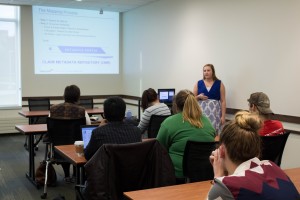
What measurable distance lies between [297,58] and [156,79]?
353cm

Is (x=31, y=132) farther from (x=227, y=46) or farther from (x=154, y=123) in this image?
(x=227, y=46)

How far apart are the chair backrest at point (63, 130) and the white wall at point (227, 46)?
8.10 feet

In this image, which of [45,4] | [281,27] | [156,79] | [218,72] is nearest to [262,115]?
[281,27]

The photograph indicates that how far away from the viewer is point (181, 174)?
2920 mm

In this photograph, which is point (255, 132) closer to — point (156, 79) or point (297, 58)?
point (297, 58)

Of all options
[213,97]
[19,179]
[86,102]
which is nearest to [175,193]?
[19,179]

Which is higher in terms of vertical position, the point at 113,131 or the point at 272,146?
the point at 113,131

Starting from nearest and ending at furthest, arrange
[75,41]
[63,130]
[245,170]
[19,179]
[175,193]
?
1. [245,170]
2. [175,193]
3. [63,130]
4. [19,179]
5. [75,41]

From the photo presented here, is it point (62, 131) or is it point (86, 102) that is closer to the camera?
point (62, 131)

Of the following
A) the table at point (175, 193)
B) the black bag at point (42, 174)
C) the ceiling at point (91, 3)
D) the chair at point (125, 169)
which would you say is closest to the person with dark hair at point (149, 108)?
the black bag at point (42, 174)

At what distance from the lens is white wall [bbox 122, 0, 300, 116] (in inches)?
179

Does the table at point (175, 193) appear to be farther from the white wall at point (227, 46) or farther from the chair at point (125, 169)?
the white wall at point (227, 46)

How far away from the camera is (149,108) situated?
4.32 meters

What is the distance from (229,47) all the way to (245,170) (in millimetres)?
4281
